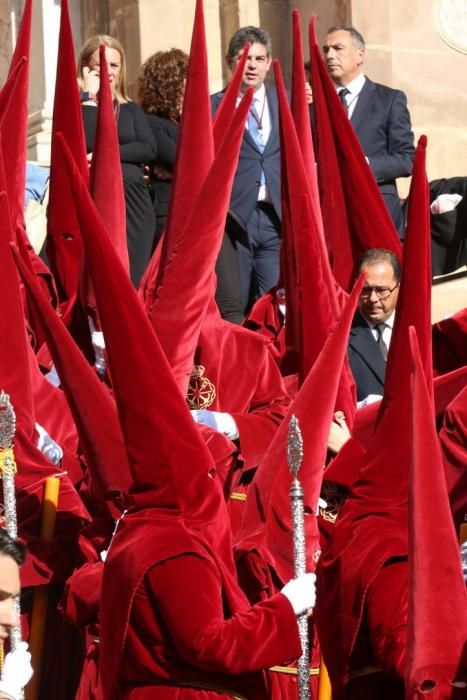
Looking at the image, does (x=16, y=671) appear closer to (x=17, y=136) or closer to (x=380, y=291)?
(x=380, y=291)

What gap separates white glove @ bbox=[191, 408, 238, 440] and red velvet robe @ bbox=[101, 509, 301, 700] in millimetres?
1537

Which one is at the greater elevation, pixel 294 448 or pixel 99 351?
pixel 99 351

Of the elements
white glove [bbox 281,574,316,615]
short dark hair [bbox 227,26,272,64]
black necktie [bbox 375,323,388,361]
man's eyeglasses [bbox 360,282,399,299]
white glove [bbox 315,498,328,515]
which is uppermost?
short dark hair [bbox 227,26,272,64]

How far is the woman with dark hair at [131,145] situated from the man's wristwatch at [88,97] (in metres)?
0.10

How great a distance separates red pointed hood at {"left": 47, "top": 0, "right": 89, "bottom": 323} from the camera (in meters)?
8.73

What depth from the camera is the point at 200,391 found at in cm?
808

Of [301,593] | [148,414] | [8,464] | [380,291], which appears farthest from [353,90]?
[301,593]

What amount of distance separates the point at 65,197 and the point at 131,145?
2.51 feet

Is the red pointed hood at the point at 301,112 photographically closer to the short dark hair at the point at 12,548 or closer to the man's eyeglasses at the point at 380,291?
the man's eyeglasses at the point at 380,291

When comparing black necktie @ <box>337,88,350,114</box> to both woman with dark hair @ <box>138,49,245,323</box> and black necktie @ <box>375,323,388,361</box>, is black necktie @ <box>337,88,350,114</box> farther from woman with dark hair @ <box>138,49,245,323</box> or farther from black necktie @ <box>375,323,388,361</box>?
black necktie @ <box>375,323,388,361</box>

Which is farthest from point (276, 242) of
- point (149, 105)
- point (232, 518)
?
point (232, 518)

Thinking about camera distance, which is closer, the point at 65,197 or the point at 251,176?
the point at 65,197

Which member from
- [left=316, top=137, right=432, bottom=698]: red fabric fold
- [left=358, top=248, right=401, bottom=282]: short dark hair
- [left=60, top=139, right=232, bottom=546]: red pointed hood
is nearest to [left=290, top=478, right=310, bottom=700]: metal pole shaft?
[left=316, top=137, right=432, bottom=698]: red fabric fold

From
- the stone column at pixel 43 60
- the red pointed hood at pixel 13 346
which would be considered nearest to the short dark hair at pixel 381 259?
the red pointed hood at pixel 13 346
